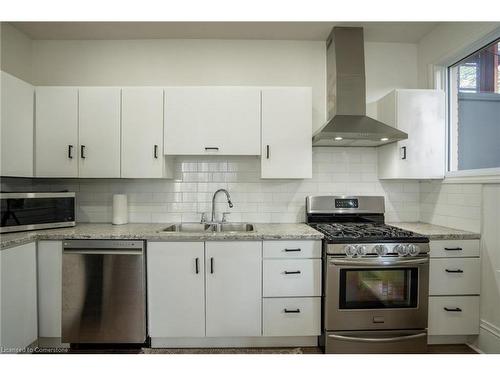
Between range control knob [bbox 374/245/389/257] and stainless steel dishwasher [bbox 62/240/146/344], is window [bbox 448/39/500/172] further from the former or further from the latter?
stainless steel dishwasher [bbox 62/240/146/344]

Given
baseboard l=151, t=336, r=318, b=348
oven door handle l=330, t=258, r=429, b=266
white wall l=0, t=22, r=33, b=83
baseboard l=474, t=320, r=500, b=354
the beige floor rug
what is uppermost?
white wall l=0, t=22, r=33, b=83

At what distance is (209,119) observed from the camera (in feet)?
7.95

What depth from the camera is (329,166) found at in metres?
2.81

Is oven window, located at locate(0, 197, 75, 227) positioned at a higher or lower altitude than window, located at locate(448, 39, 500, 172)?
lower

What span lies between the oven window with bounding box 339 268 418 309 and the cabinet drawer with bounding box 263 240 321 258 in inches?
10.3

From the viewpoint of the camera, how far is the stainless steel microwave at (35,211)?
2.06 metres

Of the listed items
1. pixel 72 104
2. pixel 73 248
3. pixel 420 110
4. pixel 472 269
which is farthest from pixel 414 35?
pixel 73 248

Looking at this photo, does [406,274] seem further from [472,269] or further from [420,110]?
[420,110]

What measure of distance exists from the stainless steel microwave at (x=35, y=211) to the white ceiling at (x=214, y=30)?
153cm

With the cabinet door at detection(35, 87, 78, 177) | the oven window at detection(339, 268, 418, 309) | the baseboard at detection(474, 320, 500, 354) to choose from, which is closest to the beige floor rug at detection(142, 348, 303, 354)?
the oven window at detection(339, 268, 418, 309)

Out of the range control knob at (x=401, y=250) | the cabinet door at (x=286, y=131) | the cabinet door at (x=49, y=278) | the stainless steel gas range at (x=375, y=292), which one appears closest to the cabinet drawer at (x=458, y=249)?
the stainless steel gas range at (x=375, y=292)

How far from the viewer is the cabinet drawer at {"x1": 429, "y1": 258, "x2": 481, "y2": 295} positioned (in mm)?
2174

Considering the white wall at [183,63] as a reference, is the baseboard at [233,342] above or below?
below

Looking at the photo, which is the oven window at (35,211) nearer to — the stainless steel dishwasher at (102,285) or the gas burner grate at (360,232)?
the stainless steel dishwasher at (102,285)
